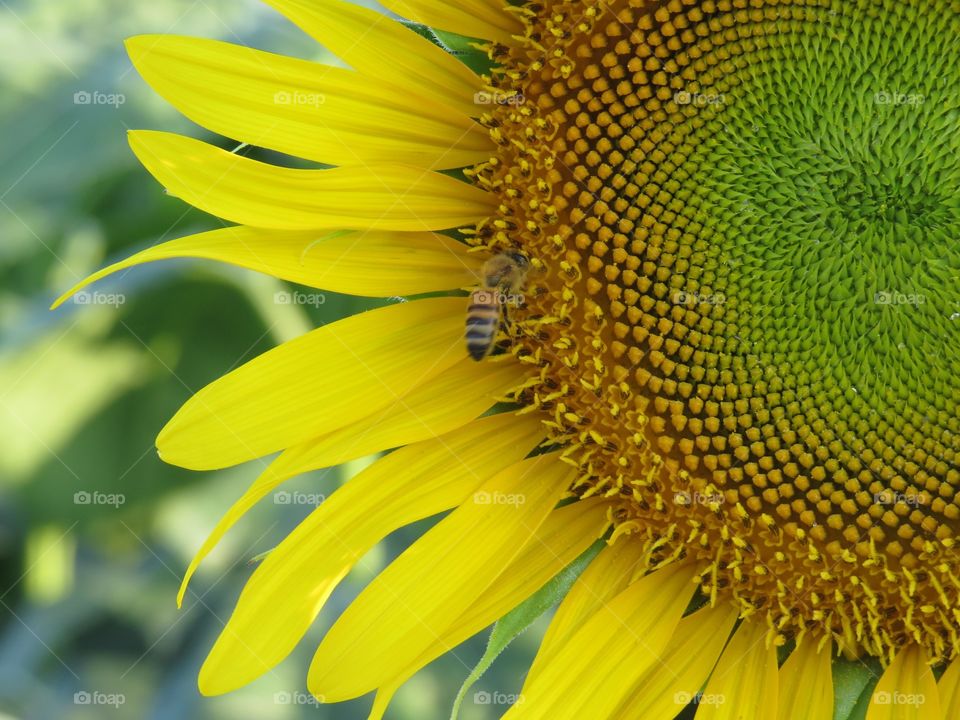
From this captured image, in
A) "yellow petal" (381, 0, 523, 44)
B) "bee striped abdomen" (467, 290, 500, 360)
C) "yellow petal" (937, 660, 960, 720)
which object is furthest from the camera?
"yellow petal" (381, 0, 523, 44)

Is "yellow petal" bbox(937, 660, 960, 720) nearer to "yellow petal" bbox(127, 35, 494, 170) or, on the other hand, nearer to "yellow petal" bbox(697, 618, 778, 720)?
"yellow petal" bbox(697, 618, 778, 720)

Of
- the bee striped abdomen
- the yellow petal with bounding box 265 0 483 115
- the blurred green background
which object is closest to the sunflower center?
the yellow petal with bounding box 265 0 483 115

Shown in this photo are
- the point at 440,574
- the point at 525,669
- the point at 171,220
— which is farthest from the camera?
the point at 525,669

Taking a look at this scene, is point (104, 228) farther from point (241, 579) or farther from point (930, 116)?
point (930, 116)

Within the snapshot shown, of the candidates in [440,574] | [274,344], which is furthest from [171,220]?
[440,574]

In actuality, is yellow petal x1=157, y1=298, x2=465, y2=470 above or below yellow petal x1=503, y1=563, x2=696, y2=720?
above
